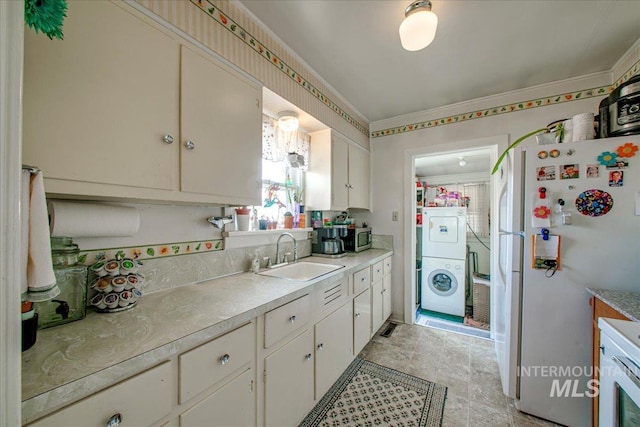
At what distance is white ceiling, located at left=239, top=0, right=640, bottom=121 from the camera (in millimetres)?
1396

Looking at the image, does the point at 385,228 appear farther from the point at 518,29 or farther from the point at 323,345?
the point at 518,29

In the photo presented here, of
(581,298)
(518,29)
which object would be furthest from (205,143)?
(581,298)

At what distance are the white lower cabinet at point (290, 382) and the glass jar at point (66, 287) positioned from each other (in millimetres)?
753

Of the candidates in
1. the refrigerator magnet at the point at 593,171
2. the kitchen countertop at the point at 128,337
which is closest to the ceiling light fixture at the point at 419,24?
the refrigerator magnet at the point at 593,171

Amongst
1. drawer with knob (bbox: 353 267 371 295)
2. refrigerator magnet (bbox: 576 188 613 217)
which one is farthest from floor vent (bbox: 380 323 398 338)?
refrigerator magnet (bbox: 576 188 613 217)

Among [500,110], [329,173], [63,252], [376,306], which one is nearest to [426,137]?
[500,110]

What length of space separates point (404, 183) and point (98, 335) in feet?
9.25

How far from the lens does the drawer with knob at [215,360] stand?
0.79m

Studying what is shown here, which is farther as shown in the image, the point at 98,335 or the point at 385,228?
the point at 385,228

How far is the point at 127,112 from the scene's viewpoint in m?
0.91

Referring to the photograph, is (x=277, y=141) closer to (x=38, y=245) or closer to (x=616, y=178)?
(x=38, y=245)

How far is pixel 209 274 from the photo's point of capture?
1.45 metres

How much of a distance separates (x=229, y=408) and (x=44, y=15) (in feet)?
4.30

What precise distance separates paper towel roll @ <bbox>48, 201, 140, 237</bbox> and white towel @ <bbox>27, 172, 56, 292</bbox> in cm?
43
